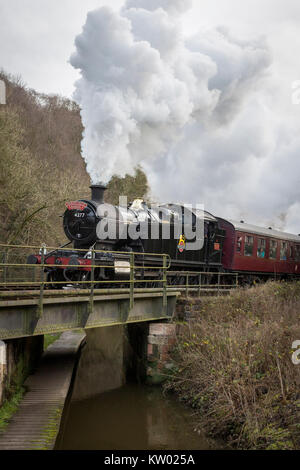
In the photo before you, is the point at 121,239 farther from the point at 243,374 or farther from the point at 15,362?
the point at 243,374

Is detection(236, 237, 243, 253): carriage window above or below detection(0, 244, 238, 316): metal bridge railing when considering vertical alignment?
above

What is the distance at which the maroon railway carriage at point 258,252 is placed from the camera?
16691 millimetres

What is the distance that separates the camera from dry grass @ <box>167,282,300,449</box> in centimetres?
746

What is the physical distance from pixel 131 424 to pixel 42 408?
2.09m

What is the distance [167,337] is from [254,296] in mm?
3205

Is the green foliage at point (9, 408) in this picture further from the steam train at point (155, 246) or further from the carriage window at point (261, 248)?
the carriage window at point (261, 248)

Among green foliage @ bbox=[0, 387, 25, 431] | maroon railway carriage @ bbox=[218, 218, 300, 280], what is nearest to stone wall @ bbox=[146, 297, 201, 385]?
green foliage @ bbox=[0, 387, 25, 431]

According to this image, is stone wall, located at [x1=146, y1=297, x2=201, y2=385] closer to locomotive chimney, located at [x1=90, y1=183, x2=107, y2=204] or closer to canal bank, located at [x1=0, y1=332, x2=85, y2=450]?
canal bank, located at [x1=0, y1=332, x2=85, y2=450]

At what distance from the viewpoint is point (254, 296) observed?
1295 cm

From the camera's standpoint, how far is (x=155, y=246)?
12.9m

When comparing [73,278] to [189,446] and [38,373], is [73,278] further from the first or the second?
[189,446]

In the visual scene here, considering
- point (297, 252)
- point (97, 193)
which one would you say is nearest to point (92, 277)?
point (97, 193)

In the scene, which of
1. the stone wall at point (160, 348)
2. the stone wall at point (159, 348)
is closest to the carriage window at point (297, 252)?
the stone wall at point (160, 348)

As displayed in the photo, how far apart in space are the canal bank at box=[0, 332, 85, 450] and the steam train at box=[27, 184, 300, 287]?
2.36 metres
